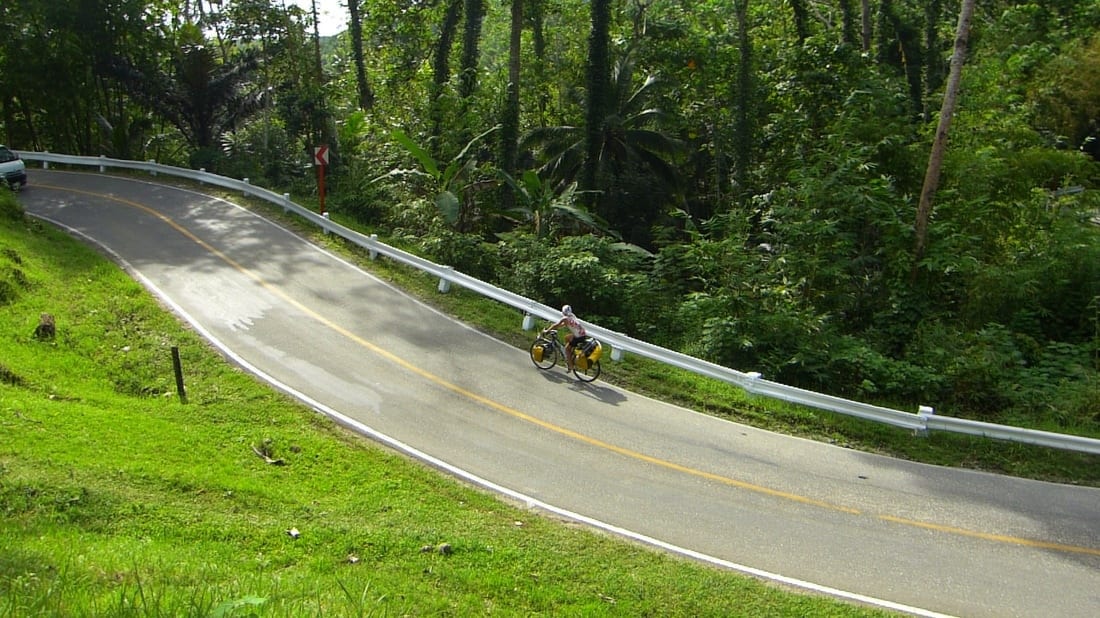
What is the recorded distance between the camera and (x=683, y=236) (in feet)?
88.4

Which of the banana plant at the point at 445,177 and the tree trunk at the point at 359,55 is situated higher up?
the tree trunk at the point at 359,55

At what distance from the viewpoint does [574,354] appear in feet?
48.1

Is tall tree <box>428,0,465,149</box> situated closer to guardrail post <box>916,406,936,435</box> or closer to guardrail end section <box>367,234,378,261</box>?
guardrail end section <box>367,234,378,261</box>

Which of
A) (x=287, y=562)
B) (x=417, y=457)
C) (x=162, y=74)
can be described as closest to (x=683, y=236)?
(x=417, y=457)

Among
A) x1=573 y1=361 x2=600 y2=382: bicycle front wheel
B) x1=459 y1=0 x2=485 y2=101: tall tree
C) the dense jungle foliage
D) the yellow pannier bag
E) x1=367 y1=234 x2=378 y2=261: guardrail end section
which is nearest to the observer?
the yellow pannier bag

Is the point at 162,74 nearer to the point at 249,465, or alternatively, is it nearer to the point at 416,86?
the point at 416,86

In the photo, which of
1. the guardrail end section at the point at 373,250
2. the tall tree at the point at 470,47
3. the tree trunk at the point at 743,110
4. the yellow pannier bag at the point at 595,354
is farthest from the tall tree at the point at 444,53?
the yellow pannier bag at the point at 595,354

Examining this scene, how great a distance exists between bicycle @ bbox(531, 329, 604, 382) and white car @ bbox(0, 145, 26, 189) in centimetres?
1962

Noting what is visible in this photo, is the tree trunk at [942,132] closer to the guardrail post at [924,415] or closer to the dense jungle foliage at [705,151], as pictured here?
the dense jungle foliage at [705,151]

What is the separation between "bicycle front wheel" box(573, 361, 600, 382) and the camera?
14.8 metres

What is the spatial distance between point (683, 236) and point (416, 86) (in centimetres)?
1323

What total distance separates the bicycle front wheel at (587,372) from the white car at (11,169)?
20398mm

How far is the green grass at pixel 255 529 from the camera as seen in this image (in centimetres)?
680

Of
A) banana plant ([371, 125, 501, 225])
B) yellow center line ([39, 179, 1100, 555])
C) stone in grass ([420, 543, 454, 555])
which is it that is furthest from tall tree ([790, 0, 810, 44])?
stone in grass ([420, 543, 454, 555])
